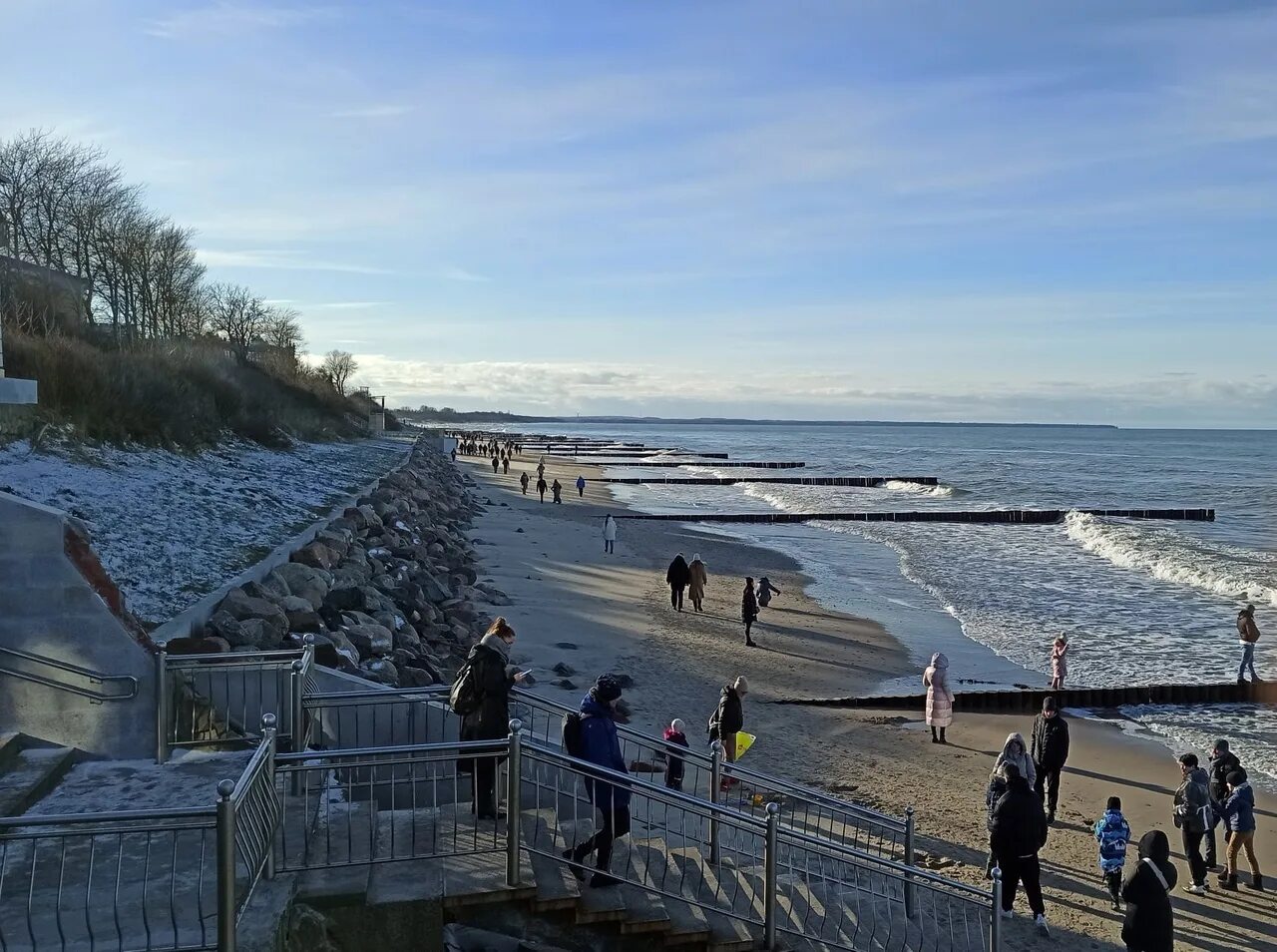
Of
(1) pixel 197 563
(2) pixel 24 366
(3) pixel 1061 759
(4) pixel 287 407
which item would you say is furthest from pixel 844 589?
(4) pixel 287 407

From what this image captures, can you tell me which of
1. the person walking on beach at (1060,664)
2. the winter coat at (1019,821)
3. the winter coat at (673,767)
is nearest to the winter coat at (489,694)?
the winter coat at (673,767)

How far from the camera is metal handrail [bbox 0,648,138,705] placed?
7.18 m

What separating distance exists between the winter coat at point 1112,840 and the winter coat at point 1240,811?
124 cm

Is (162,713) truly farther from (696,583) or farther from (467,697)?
(696,583)

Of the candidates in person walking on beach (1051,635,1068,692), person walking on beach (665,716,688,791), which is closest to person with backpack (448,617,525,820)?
person walking on beach (665,716,688,791)

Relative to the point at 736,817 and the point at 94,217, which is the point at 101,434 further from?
the point at 94,217

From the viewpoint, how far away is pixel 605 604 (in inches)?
819

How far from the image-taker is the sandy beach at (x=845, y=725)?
8.57m

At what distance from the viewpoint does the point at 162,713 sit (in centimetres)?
732

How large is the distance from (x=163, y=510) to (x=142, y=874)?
10287mm

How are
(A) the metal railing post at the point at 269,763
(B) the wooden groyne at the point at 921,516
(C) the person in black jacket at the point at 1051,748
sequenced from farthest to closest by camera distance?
(B) the wooden groyne at the point at 921,516 < (C) the person in black jacket at the point at 1051,748 < (A) the metal railing post at the point at 269,763

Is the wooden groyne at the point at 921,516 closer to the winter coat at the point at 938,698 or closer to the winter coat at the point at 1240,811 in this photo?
the winter coat at the point at 938,698

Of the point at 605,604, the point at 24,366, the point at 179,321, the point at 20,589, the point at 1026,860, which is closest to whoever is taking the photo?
the point at 20,589

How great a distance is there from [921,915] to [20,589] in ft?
23.8
